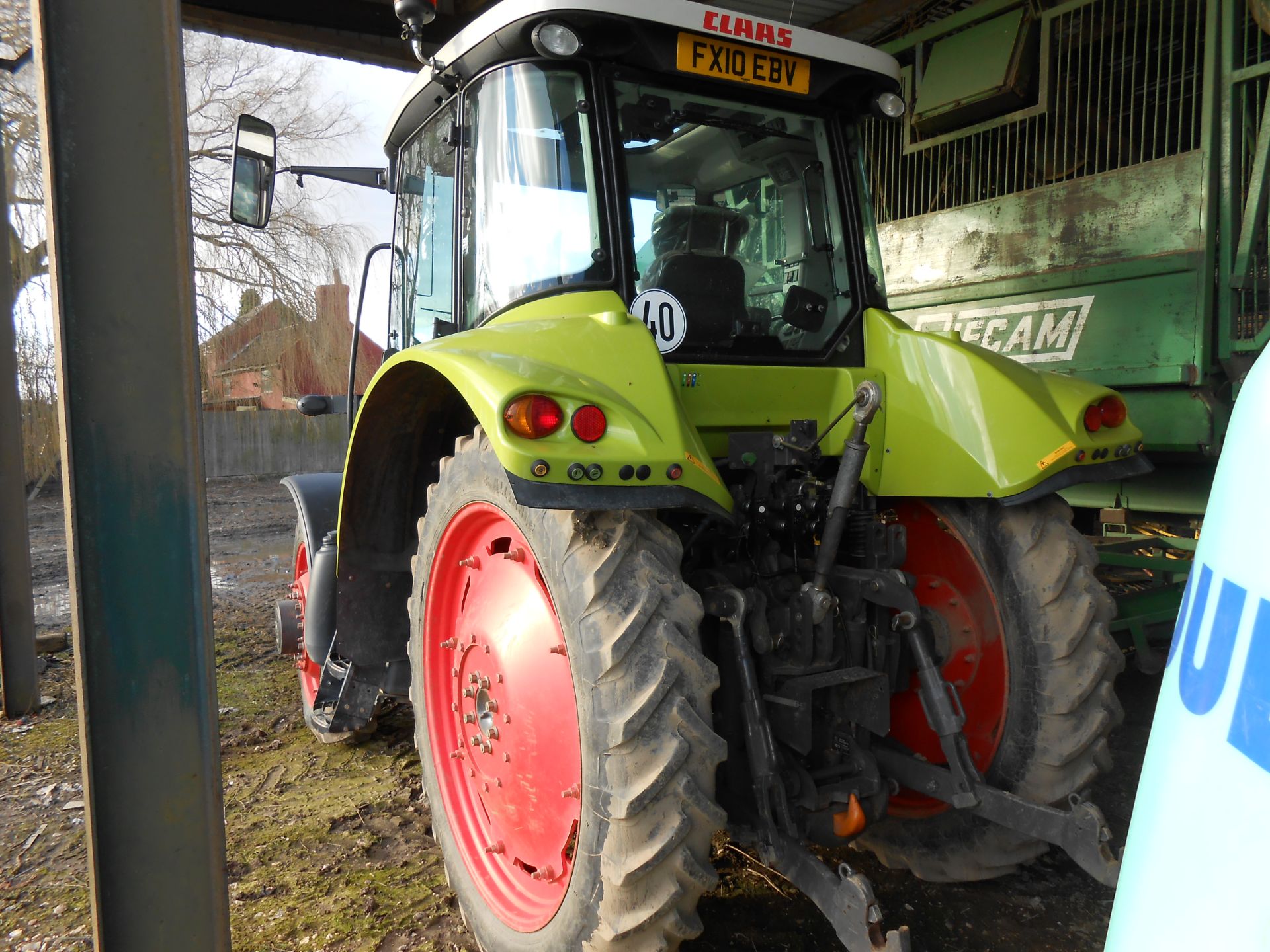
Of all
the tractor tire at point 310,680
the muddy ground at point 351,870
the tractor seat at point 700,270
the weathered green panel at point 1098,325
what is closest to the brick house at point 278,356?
the tractor tire at point 310,680

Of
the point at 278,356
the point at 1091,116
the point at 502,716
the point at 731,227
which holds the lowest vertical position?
the point at 502,716

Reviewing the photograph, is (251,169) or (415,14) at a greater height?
(415,14)

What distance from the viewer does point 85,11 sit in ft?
4.62

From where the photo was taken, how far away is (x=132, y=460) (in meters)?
1.47

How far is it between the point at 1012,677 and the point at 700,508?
3.95 feet

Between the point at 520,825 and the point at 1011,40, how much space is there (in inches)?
164

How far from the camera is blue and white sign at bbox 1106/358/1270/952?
2.08ft

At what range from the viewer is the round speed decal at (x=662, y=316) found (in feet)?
7.96

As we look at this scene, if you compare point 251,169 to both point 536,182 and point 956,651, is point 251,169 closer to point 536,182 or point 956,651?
point 536,182

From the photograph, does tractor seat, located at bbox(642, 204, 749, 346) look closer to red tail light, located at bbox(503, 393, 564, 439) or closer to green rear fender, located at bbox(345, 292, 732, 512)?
green rear fender, located at bbox(345, 292, 732, 512)

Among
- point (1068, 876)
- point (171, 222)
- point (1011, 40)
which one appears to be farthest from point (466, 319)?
point (1011, 40)

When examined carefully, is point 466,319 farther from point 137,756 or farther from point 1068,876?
point 1068,876

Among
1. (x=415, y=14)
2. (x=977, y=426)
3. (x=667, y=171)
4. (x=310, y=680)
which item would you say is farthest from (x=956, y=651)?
(x=310, y=680)

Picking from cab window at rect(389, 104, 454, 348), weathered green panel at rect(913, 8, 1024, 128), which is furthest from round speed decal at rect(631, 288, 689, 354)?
weathered green panel at rect(913, 8, 1024, 128)
